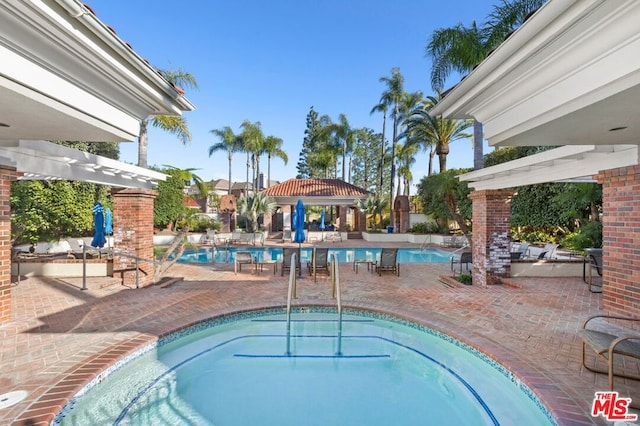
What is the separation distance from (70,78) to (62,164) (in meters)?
6.07

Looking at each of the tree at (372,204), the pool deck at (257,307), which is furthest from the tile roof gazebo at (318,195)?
the pool deck at (257,307)

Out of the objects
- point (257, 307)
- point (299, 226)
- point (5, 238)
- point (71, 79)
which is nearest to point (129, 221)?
point (5, 238)

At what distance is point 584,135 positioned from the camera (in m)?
3.46

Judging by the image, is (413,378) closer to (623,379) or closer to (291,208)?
(623,379)

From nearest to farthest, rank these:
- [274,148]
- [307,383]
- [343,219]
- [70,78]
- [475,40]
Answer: [70,78]
[307,383]
[475,40]
[343,219]
[274,148]

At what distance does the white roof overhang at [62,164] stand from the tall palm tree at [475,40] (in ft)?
40.7

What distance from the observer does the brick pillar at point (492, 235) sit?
8977mm

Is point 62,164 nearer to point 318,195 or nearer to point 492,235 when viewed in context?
point 492,235

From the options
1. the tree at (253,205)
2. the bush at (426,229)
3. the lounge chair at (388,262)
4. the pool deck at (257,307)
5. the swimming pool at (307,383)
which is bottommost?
the swimming pool at (307,383)

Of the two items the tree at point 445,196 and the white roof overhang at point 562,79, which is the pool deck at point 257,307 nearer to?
the white roof overhang at point 562,79

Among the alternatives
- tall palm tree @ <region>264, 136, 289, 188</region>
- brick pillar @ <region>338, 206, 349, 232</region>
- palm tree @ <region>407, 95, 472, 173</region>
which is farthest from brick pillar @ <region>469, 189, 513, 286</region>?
tall palm tree @ <region>264, 136, 289, 188</region>

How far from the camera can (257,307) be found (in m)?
7.25

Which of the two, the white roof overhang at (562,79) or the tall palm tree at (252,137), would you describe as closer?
the white roof overhang at (562,79)

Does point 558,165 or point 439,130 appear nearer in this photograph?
point 558,165
